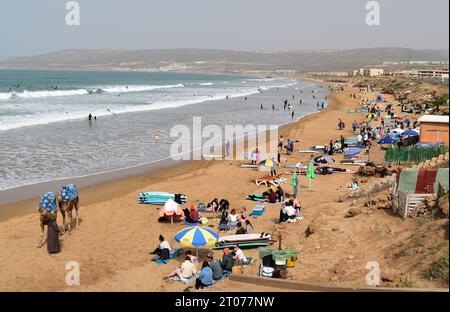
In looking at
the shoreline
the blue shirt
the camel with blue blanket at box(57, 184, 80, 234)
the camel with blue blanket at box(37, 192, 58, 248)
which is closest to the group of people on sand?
the blue shirt

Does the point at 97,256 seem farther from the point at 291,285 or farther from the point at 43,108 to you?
the point at 43,108

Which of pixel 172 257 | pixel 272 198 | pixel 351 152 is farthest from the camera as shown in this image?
pixel 351 152

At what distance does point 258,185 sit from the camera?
1895 centimetres

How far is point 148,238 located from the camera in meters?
13.2

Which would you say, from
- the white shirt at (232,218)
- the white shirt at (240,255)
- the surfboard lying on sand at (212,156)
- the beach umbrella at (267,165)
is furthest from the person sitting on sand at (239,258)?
the surfboard lying on sand at (212,156)

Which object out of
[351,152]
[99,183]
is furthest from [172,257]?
[351,152]

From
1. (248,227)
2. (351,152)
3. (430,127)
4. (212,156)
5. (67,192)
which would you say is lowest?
(248,227)

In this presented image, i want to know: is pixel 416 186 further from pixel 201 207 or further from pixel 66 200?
pixel 66 200

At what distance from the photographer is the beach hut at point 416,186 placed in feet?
37.5

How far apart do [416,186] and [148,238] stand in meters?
7.04

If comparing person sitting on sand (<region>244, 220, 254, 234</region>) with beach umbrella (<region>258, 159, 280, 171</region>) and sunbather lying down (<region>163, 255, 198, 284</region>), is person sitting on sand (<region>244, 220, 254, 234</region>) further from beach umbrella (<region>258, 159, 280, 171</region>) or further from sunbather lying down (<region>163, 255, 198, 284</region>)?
beach umbrella (<region>258, 159, 280, 171</region>)

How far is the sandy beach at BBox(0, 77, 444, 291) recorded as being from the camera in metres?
10.3

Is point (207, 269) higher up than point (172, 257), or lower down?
higher up

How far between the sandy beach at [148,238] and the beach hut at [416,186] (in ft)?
1.42
